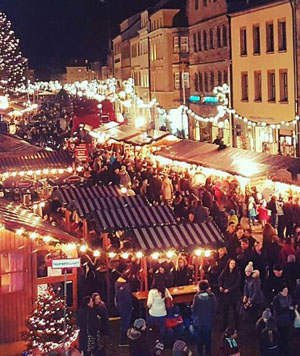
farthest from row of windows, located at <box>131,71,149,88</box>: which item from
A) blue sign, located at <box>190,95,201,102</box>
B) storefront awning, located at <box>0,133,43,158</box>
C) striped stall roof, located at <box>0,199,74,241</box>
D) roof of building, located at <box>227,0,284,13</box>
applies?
striped stall roof, located at <box>0,199,74,241</box>

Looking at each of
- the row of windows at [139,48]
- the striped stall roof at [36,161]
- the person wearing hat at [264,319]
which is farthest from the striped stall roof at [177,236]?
the row of windows at [139,48]

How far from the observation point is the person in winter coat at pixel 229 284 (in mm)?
12875

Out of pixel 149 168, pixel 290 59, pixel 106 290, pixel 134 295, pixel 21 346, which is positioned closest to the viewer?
pixel 21 346

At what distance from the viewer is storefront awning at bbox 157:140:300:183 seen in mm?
22503

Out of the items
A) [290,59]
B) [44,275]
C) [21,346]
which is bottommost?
[21,346]

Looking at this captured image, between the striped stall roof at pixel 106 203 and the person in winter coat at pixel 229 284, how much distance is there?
15.4 feet

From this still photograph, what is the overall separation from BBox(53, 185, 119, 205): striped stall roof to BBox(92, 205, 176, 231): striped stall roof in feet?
8.93

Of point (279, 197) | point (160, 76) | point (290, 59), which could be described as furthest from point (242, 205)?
point (160, 76)

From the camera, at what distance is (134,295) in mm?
13750

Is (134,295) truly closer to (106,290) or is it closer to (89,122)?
(106,290)

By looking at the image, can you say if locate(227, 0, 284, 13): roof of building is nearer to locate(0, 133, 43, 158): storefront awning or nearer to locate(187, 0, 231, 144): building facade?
locate(187, 0, 231, 144): building facade

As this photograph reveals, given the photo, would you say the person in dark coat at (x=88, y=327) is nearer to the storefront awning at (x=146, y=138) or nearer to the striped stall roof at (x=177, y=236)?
the striped stall roof at (x=177, y=236)

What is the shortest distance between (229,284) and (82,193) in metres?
7.71

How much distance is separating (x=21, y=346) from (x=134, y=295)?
2422 mm
